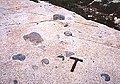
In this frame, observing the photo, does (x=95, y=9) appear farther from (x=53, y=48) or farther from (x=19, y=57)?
(x=19, y=57)

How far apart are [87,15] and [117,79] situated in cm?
188

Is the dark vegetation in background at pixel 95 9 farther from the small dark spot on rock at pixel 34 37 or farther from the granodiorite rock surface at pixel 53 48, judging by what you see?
the small dark spot on rock at pixel 34 37

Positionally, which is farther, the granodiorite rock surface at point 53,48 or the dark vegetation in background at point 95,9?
the dark vegetation in background at point 95,9

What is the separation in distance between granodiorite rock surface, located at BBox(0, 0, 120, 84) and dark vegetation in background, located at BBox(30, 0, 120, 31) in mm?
302

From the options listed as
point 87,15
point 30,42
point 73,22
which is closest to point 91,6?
point 87,15

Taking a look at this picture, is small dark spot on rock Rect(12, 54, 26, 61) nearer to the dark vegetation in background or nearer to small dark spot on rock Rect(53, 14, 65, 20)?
small dark spot on rock Rect(53, 14, 65, 20)

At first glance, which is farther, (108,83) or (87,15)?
(87,15)

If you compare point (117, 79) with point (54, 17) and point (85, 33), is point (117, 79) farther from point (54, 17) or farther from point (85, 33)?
point (54, 17)

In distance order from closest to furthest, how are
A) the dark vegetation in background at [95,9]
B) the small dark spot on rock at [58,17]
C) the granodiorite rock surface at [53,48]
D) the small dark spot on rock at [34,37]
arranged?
1. the granodiorite rock surface at [53,48]
2. the small dark spot on rock at [34,37]
3. the small dark spot on rock at [58,17]
4. the dark vegetation in background at [95,9]

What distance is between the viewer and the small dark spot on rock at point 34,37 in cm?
346

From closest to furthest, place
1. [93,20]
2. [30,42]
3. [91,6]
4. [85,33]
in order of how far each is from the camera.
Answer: [30,42] → [85,33] → [93,20] → [91,6]

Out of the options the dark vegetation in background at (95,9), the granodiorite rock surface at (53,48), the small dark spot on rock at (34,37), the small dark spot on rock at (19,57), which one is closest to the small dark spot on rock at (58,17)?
the granodiorite rock surface at (53,48)

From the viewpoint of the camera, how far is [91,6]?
15.8 ft

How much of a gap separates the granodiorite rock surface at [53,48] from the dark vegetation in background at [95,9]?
0.30m
